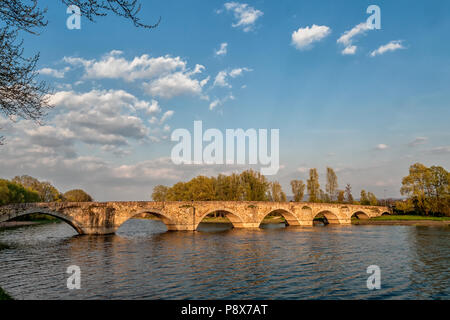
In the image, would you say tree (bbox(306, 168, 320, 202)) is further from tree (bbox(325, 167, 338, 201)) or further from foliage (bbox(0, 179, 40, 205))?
foliage (bbox(0, 179, 40, 205))

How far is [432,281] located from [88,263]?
22.2 m

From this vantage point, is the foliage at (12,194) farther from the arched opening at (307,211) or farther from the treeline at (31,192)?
Answer: the arched opening at (307,211)

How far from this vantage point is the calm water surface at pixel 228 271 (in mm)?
15297

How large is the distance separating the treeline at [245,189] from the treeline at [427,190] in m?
20.2

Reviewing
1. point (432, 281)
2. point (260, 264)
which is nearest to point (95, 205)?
point (260, 264)

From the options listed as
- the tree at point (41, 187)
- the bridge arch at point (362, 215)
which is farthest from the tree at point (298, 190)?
the tree at point (41, 187)

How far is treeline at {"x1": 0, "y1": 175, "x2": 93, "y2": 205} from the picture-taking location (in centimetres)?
6242

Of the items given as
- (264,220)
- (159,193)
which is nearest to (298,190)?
(264,220)

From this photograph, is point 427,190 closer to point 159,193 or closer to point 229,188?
point 229,188

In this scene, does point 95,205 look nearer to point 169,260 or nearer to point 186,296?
point 169,260

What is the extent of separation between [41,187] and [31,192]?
72.4ft
